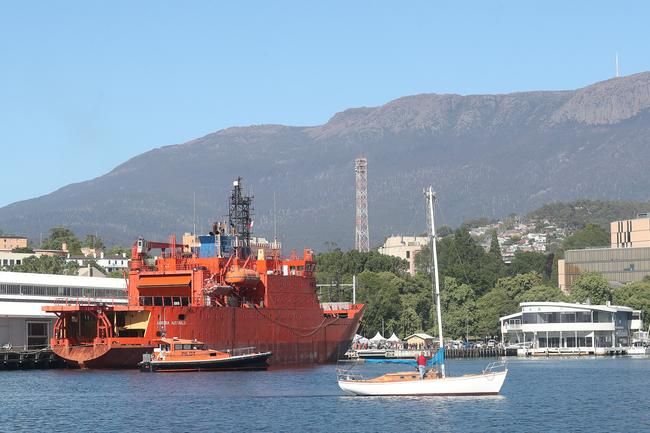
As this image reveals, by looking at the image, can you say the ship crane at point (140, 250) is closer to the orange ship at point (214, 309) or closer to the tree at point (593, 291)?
the orange ship at point (214, 309)

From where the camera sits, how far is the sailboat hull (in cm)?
6450

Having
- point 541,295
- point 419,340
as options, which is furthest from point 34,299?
point 541,295

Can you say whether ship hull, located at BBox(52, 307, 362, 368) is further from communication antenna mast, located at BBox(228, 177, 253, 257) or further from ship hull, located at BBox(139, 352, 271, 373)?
communication antenna mast, located at BBox(228, 177, 253, 257)

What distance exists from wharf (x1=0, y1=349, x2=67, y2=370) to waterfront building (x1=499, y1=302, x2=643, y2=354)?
5921 centimetres

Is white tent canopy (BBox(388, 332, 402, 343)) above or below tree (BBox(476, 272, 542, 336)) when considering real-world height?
below

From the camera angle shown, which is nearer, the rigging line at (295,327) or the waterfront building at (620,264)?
the rigging line at (295,327)

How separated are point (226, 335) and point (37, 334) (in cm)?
2477

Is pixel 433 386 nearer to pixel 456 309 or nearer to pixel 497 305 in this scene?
pixel 456 309

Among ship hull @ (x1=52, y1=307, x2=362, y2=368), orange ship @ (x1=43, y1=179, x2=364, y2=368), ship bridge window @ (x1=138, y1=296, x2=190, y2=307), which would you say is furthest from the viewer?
ship bridge window @ (x1=138, y1=296, x2=190, y2=307)

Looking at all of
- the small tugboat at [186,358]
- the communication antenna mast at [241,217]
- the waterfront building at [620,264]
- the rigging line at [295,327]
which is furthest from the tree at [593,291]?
the small tugboat at [186,358]

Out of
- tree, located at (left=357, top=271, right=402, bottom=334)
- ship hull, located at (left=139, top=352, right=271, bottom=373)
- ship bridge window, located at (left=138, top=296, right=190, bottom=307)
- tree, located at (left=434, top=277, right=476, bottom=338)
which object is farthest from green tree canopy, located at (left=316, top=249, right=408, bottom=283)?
ship hull, located at (left=139, top=352, right=271, bottom=373)

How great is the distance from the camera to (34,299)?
4469 inches

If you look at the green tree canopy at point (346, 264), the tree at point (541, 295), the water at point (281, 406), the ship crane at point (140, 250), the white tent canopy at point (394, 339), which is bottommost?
the water at point (281, 406)

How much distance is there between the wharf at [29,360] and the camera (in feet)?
310
